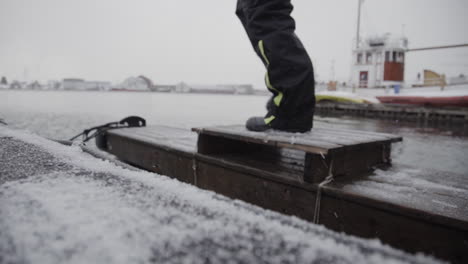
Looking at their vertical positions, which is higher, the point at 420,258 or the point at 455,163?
the point at 420,258

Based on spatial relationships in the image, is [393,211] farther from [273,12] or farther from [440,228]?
[273,12]

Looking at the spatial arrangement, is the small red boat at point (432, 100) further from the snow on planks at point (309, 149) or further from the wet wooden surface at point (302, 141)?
the wet wooden surface at point (302, 141)

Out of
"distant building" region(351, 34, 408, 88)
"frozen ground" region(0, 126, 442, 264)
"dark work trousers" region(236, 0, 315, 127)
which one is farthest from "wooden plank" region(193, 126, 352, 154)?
"distant building" region(351, 34, 408, 88)

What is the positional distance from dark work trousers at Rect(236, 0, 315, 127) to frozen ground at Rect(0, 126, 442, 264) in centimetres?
171

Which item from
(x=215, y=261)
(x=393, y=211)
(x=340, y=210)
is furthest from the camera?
(x=340, y=210)

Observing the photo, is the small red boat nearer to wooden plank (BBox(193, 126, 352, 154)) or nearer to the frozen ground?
wooden plank (BBox(193, 126, 352, 154))

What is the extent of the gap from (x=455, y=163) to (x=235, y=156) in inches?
212

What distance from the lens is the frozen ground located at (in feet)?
1.82

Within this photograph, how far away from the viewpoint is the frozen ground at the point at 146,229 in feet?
1.82

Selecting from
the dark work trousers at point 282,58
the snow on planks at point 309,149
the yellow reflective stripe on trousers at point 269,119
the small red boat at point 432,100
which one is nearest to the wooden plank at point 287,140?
the snow on planks at point 309,149

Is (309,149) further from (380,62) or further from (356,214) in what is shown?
(380,62)

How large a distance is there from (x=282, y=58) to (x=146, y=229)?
2.07 m

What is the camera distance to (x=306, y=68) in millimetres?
2451

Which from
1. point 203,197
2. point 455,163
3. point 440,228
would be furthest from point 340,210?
point 455,163
